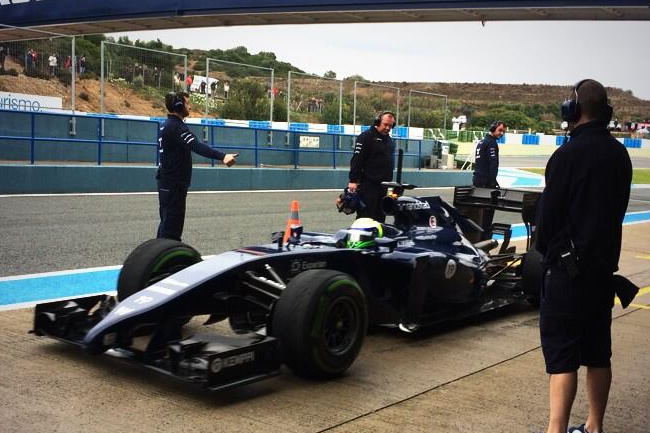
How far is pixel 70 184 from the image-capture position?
15461 millimetres

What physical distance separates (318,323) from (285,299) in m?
0.24

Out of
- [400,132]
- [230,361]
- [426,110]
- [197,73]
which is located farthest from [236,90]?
[230,361]

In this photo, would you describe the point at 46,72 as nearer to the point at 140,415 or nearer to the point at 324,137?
the point at 324,137

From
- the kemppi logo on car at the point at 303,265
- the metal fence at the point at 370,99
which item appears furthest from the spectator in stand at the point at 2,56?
the kemppi logo on car at the point at 303,265

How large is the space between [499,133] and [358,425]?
8591 mm

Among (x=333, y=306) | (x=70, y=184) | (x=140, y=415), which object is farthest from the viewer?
(x=70, y=184)

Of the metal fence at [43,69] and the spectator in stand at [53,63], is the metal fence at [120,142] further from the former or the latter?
the spectator in stand at [53,63]

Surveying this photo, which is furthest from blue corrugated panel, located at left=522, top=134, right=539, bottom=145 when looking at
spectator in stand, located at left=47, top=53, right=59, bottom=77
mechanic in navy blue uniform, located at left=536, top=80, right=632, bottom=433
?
mechanic in navy blue uniform, located at left=536, top=80, right=632, bottom=433

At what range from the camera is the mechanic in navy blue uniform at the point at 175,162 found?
6.77m

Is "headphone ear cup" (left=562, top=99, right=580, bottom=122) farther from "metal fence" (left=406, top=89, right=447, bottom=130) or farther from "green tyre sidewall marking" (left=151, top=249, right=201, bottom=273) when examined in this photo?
"metal fence" (left=406, top=89, right=447, bottom=130)

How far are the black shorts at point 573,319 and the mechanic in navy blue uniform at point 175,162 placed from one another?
12.6 feet

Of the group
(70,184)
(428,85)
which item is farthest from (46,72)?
(428,85)

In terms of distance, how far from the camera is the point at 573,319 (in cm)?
355

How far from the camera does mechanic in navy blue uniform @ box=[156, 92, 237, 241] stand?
677 centimetres
